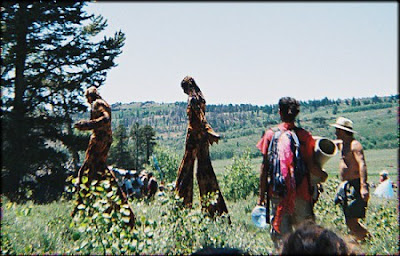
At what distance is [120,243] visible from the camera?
159 inches

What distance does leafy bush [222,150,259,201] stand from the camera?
13.7m

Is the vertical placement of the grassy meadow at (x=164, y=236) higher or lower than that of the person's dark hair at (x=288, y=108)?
lower

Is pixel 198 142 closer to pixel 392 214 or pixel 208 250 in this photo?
pixel 392 214

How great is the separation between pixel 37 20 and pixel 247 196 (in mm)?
11256

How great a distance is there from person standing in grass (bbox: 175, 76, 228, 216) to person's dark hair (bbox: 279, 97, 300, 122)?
273 centimetres

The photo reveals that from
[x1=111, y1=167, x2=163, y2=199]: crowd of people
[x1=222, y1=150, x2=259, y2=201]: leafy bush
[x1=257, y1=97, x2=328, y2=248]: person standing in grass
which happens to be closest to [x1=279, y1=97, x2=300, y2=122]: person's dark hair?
[x1=257, y1=97, x2=328, y2=248]: person standing in grass

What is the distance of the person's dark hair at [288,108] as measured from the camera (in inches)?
161

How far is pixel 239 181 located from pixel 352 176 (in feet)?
28.6

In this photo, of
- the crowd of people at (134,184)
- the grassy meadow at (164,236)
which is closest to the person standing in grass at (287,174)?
the grassy meadow at (164,236)

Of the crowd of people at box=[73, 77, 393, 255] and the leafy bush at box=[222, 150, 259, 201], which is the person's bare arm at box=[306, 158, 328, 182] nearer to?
the crowd of people at box=[73, 77, 393, 255]

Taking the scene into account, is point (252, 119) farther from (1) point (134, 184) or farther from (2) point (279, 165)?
(2) point (279, 165)

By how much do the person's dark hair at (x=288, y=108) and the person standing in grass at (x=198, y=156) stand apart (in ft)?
8.96

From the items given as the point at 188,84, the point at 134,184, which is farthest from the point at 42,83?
the point at 188,84

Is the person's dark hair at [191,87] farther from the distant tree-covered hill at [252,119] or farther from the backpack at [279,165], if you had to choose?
the distant tree-covered hill at [252,119]
